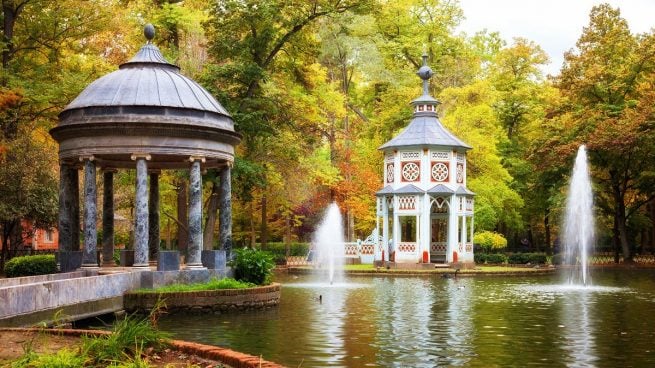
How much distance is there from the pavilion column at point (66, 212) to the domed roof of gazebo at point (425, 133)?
2202 cm

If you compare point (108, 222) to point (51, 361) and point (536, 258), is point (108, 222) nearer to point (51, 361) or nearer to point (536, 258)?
point (51, 361)

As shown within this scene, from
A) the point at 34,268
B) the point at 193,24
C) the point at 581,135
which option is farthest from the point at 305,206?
the point at 34,268

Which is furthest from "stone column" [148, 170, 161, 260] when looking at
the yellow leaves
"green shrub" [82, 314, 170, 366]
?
"green shrub" [82, 314, 170, 366]

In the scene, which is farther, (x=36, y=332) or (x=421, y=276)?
Result: (x=421, y=276)

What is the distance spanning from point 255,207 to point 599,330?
1520 inches

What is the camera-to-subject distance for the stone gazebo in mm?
21016

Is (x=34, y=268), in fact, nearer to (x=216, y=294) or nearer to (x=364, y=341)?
(x=216, y=294)

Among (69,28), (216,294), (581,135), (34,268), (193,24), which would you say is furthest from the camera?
(581,135)

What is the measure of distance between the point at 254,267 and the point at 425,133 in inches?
850

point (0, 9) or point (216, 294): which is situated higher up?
point (0, 9)

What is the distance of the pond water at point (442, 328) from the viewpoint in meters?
12.6

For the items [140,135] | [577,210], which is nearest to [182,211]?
[140,135]

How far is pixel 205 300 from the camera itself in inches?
775

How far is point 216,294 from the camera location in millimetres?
19859
